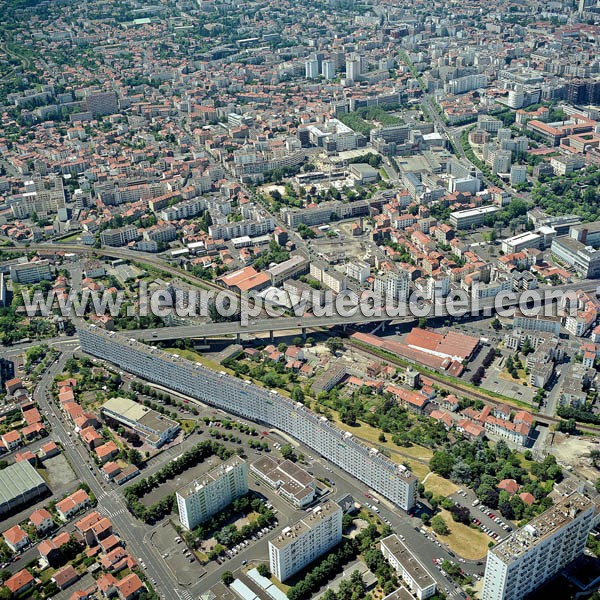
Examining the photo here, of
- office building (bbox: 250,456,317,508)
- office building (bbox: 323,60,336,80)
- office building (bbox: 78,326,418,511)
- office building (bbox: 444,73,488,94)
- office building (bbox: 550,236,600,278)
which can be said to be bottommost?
office building (bbox: 250,456,317,508)

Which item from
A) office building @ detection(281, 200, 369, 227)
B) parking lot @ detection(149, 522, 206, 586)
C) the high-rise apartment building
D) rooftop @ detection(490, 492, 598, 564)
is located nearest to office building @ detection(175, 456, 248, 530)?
parking lot @ detection(149, 522, 206, 586)

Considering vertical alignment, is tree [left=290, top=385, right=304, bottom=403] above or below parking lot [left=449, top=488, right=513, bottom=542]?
above

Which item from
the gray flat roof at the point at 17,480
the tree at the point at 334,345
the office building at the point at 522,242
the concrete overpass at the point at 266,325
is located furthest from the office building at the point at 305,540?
the office building at the point at 522,242

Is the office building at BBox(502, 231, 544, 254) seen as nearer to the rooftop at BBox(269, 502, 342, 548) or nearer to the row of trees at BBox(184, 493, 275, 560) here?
the row of trees at BBox(184, 493, 275, 560)

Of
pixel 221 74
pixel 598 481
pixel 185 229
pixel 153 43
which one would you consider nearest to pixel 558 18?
pixel 221 74

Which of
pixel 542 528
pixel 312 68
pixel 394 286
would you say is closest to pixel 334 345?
pixel 394 286

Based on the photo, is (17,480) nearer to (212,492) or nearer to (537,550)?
(212,492)

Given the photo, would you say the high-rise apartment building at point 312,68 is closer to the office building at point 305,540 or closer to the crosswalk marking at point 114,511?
the crosswalk marking at point 114,511
